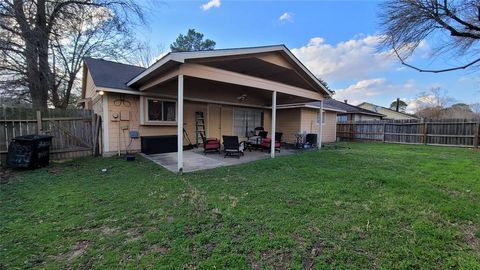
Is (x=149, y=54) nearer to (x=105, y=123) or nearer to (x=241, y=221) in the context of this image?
(x=105, y=123)

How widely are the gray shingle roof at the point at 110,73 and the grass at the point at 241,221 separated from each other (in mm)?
3680

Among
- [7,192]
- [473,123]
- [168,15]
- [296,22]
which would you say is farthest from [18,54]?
[473,123]

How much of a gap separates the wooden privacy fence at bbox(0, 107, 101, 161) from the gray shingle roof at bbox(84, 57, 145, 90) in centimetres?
132

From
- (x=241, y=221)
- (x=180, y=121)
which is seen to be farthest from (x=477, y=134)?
(x=180, y=121)

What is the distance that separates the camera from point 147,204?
3557 mm

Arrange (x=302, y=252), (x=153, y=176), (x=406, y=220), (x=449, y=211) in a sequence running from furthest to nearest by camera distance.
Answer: (x=153, y=176) → (x=449, y=211) → (x=406, y=220) → (x=302, y=252)

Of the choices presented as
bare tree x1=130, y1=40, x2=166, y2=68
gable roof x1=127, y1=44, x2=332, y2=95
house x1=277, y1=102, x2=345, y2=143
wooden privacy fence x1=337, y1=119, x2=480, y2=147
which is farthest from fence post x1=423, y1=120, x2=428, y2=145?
bare tree x1=130, y1=40, x2=166, y2=68

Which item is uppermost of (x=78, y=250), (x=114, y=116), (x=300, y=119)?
(x=300, y=119)

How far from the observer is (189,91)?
947cm

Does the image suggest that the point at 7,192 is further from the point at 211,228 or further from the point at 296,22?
the point at 296,22

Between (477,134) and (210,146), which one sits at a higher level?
(477,134)

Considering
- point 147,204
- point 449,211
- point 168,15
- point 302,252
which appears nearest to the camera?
point 302,252

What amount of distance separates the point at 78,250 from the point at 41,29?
10205 mm

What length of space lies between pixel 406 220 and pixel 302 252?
1.80 m
